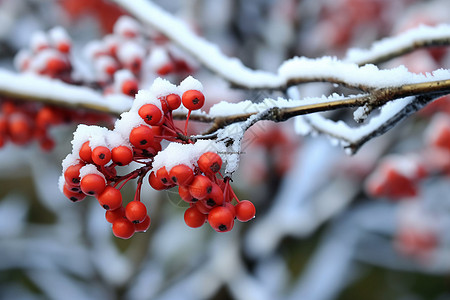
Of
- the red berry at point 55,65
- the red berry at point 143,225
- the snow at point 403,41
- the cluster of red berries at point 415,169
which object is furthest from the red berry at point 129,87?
the cluster of red berries at point 415,169

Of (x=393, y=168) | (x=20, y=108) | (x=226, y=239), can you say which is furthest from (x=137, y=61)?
(x=226, y=239)

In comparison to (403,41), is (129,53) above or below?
above

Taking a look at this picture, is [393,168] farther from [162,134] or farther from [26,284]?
[26,284]

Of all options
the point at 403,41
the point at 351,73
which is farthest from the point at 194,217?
the point at 403,41

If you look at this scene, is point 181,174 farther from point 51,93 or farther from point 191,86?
point 51,93

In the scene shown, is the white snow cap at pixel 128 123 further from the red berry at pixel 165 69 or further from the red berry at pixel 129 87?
the red berry at pixel 165 69
